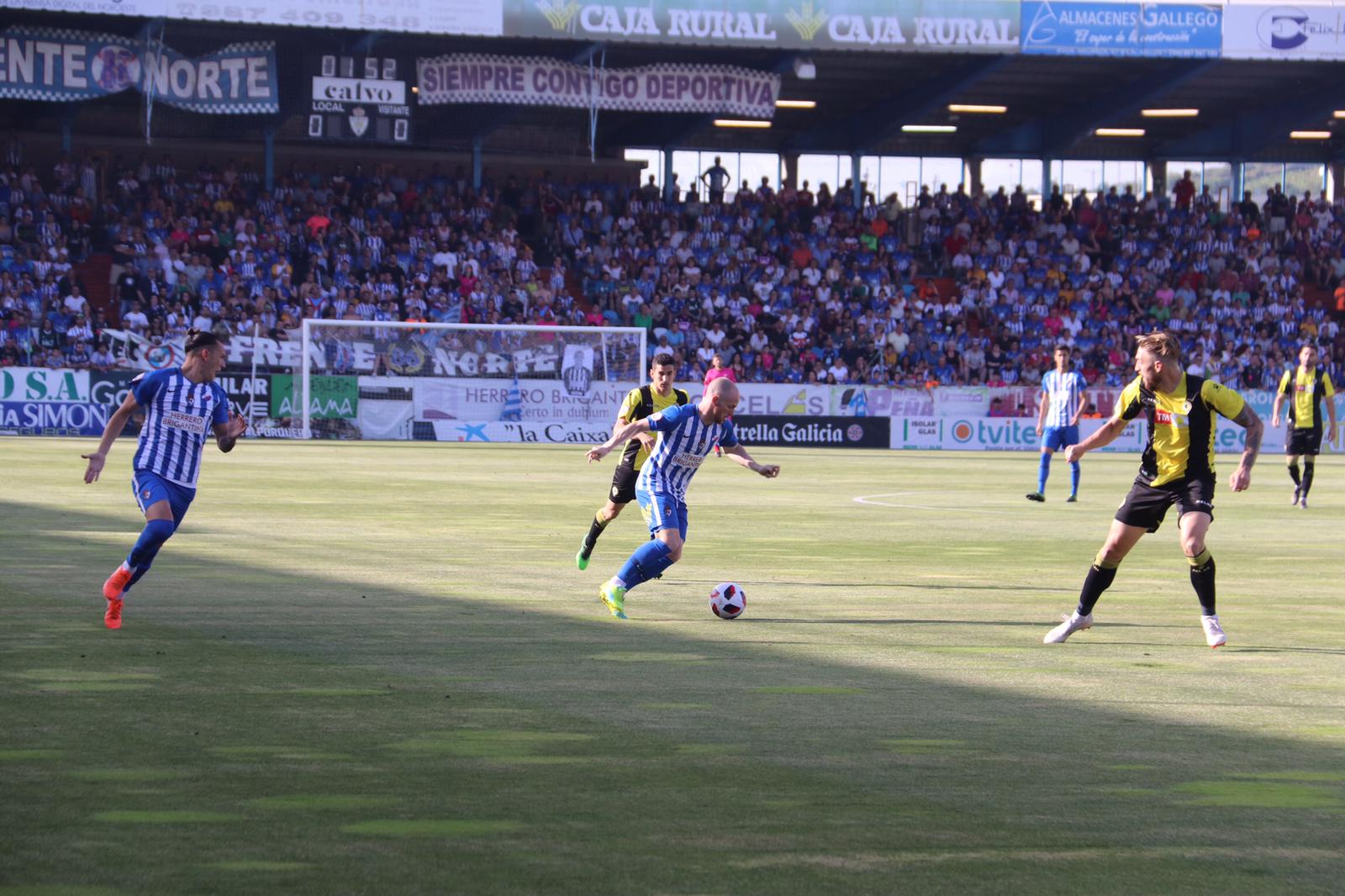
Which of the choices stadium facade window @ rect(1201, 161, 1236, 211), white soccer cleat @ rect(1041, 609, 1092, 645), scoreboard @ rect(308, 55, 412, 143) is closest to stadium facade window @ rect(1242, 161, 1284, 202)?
stadium facade window @ rect(1201, 161, 1236, 211)

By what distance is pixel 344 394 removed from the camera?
41062mm

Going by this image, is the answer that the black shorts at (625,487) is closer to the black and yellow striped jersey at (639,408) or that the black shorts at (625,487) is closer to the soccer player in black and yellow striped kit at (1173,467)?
the black and yellow striped jersey at (639,408)

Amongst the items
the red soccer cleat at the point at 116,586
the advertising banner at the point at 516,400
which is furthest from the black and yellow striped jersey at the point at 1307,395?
the advertising banner at the point at 516,400

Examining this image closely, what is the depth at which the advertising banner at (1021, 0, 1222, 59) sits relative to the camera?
1893 inches

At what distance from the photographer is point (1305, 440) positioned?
25.0 metres

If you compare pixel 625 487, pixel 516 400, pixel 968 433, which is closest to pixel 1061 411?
pixel 625 487

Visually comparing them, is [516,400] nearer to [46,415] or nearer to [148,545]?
[46,415]

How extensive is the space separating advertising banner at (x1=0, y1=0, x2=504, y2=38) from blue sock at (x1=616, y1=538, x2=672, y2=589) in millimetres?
34965

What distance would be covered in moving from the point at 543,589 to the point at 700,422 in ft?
7.37

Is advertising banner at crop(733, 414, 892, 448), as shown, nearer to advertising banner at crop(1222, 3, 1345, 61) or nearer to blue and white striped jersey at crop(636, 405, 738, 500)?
advertising banner at crop(1222, 3, 1345, 61)

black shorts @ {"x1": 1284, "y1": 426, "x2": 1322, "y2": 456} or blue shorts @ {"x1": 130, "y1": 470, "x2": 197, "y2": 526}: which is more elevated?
black shorts @ {"x1": 1284, "y1": 426, "x2": 1322, "y2": 456}

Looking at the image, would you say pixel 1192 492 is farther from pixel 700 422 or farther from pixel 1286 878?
pixel 1286 878

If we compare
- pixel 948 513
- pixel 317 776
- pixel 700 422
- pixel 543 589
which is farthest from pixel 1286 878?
pixel 948 513

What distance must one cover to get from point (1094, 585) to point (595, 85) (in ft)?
126
